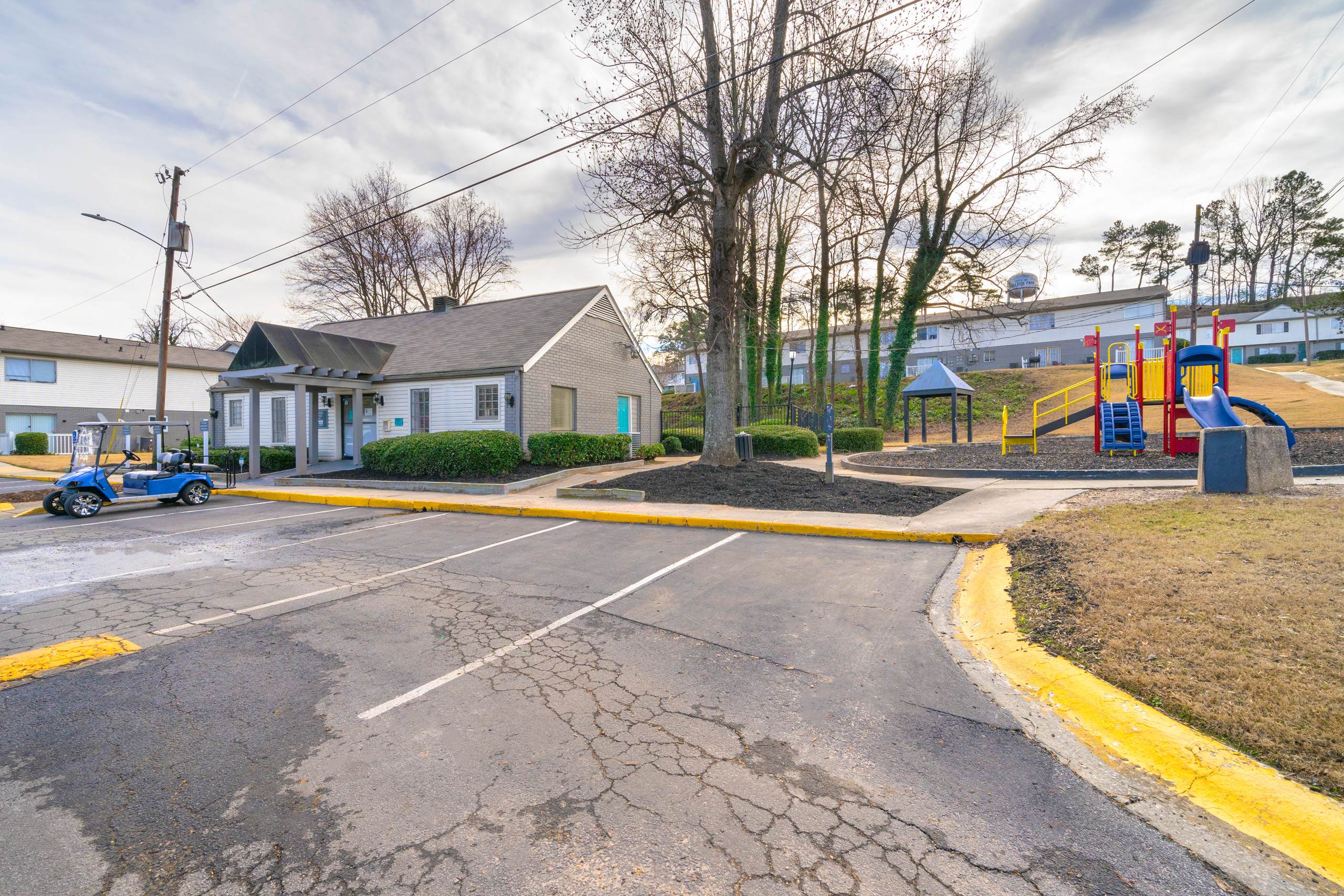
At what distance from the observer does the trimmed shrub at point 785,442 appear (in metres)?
20.8

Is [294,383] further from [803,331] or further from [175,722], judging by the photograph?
[803,331]

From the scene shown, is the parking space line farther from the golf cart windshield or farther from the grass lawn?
the grass lawn

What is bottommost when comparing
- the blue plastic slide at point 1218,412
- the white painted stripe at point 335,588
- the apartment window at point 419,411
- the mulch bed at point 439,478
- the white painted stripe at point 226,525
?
the white painted stripe at point 335,588

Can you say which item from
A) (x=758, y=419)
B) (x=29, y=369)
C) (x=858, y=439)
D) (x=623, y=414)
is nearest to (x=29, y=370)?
(x=29, y=369)

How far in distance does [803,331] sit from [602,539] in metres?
61.6

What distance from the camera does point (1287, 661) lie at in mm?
3256

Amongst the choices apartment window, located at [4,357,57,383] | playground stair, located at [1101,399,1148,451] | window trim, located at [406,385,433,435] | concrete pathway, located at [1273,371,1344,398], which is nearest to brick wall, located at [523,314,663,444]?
window trim, located at [406,385,433,435]

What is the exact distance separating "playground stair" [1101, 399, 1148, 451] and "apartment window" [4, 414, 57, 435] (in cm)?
4613

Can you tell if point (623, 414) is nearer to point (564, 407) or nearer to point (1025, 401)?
point (564, 407)

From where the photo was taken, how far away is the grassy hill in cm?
2244

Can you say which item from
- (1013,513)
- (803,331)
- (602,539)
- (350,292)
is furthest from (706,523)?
(803,331)

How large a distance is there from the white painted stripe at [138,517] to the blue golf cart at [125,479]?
1.75ft

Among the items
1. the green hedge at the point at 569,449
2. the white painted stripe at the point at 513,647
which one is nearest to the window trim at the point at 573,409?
the green hedge at the point at 569,449

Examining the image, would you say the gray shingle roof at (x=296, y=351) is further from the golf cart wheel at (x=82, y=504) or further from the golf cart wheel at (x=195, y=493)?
the golf cart wheel at (x=82, y=504)
